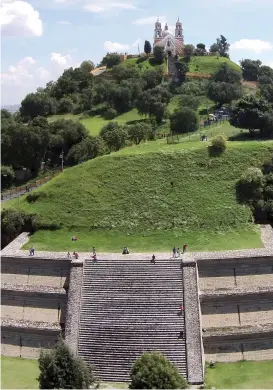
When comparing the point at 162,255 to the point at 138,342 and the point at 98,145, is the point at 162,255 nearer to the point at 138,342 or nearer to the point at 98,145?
the point at 138,342

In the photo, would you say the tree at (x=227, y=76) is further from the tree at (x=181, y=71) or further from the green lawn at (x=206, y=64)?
the green lawn at (x=206, y=64)

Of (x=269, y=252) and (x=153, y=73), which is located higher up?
(x=153, y=73)

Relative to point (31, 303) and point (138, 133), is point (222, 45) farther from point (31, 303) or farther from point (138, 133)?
point (31, 303)

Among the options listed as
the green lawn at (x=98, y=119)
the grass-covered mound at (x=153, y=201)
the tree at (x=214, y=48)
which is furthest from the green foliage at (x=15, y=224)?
the tree at (x=214, y=48)

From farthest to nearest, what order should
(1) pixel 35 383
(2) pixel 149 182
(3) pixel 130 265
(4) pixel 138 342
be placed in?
(2) pixel 149 182, (3) pixel 130 265, (4) pixel 138 342, (1) pixel 35 383

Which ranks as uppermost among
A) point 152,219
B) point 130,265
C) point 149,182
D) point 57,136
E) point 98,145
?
point 57,136

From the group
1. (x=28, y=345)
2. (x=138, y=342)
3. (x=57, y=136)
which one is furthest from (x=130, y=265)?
(x=57, y=136)
